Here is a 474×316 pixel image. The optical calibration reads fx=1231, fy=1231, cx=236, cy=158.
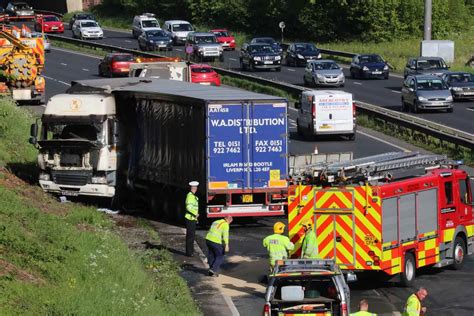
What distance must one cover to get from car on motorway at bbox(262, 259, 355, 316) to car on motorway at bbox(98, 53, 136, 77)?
47.5 metres

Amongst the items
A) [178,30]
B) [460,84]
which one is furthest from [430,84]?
[178,30]

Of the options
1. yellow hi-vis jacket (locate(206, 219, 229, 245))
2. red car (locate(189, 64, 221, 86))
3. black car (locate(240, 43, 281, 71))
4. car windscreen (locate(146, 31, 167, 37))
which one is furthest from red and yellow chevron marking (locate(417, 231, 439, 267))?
car windscreen (locate(146, 31, 167, 37))

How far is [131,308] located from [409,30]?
7923cm

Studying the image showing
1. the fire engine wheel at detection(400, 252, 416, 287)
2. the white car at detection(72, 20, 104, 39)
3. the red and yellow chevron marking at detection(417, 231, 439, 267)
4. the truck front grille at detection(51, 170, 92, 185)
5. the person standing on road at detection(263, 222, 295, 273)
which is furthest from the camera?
the white car at detection(72, 20, 104, 39)

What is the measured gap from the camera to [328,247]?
75.7 ft

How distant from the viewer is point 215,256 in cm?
2431

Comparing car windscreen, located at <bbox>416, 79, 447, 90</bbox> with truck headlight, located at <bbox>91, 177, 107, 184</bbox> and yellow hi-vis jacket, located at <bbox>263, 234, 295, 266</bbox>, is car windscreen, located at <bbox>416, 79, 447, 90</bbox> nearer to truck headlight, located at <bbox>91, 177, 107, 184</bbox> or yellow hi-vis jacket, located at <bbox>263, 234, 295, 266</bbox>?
truck headlight, located at <bbox>91, 177, 107, 184</bbox>

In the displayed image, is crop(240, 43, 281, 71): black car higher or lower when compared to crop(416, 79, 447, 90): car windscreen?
lower

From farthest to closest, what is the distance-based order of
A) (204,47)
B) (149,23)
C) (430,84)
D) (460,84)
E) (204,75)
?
(149,23), (204,47), (460,84), (204,75), (430,84)

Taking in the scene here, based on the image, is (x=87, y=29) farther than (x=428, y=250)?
Yes

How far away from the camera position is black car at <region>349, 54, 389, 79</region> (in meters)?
69.1

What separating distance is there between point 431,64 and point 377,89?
362 cm

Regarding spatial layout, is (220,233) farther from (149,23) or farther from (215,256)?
(149,23)

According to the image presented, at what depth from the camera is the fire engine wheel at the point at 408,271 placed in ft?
76.8
